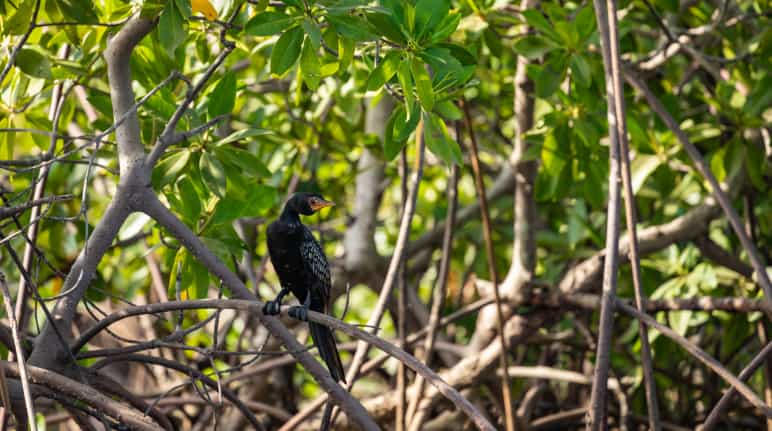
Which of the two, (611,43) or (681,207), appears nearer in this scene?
(611,43)

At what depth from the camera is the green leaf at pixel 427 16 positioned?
8.14ft

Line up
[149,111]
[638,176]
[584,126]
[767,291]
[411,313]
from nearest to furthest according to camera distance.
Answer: [149,111] < [767,291] < [584,126] < [638,176] < [411,313]

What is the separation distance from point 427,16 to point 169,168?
0.83 m

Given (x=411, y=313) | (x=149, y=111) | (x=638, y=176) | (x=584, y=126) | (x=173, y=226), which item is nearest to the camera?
(x=173, y=226)

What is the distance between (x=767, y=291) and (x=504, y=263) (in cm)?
184

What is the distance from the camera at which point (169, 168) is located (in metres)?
2.78

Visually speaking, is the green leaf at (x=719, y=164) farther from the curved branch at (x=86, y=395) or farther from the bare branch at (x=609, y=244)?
the curved branch at (x=86, y=395)

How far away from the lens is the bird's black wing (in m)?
3.34

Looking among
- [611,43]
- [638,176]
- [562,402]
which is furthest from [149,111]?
[562,402]

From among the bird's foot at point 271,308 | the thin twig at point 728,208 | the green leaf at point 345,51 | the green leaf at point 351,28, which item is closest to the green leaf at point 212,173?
the bird's foot at point 271,308

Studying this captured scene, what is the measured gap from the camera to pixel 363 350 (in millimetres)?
3238

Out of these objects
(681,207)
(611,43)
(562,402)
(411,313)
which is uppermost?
(611,43)

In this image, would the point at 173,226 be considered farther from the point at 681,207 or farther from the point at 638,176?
the point at 681,207

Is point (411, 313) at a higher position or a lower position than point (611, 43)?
lower
